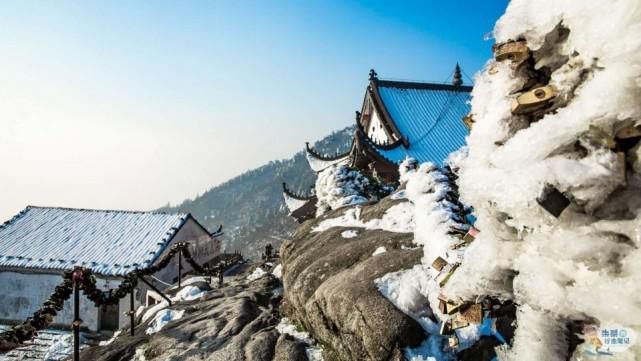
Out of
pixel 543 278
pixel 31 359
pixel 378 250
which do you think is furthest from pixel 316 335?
pixel 31 359

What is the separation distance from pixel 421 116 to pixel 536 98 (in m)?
18.4

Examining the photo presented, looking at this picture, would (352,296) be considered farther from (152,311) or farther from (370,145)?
(370,145)

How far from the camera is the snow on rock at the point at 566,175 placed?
4.49 feet

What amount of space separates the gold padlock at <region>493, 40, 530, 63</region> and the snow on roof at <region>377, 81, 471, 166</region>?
555 inches

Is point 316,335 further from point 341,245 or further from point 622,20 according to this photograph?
point 622,20

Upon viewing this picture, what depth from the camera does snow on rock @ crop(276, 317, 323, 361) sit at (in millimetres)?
5809

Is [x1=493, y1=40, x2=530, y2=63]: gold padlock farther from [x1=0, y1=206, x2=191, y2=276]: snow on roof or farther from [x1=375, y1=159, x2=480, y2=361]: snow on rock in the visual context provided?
[x1=0, y1=206, x2=191, y2=276]: snow on roof

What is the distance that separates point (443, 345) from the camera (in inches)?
→ 164

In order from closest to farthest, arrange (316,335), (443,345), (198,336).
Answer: (443,345) < (316,335) < (198,336)

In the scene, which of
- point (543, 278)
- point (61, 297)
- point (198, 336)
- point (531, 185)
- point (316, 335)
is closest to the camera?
point (531, 185)

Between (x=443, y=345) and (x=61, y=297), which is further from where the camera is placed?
(x=61, y=297)

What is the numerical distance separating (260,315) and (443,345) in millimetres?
5373


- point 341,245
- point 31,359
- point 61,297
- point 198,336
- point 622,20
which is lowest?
point 31,359

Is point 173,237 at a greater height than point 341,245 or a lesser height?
greater
